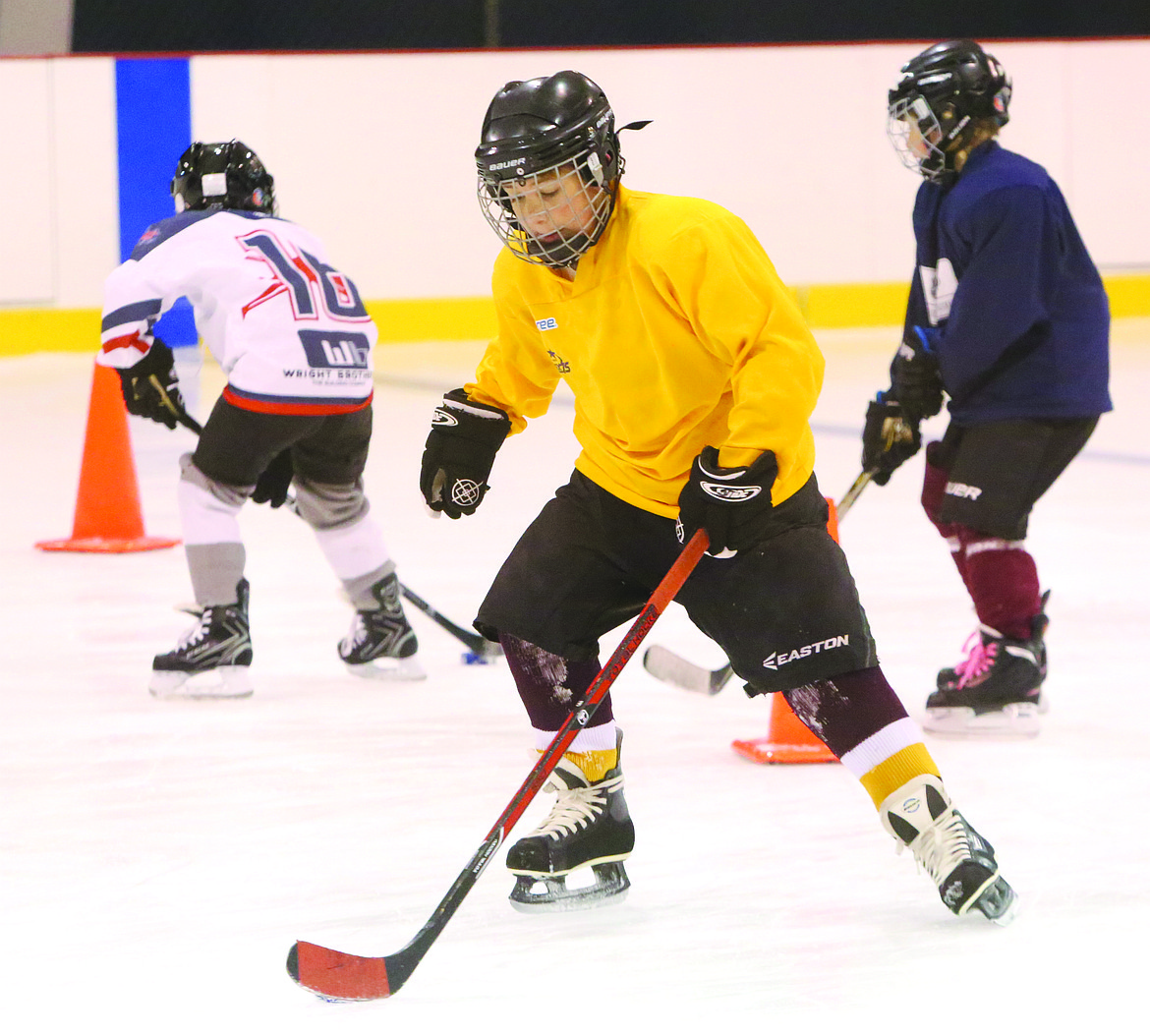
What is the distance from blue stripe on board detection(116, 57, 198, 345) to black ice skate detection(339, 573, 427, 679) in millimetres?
6832

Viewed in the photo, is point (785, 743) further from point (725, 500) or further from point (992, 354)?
point (725, 500)

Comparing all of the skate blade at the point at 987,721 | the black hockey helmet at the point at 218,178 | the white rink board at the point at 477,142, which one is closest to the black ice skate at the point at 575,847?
the skate blade at the point at 987,721

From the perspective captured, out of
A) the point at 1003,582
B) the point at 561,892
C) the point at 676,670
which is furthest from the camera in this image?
the point at 1003,582

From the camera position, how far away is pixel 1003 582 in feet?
10.4

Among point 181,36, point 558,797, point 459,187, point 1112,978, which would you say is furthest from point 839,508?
point 181,36

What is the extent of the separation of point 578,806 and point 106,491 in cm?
300

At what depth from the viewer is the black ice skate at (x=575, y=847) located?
2.31m

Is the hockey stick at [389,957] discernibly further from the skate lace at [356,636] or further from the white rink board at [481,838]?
the skate lace at [356,636]

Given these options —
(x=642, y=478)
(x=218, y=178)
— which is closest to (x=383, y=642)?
(x=218, y=178)

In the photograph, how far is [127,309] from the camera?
135 inches

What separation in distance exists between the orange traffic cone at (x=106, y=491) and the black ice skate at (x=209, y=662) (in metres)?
1.56

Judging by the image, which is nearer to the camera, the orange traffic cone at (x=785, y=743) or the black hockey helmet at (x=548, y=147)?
the black hockey helmet at (x=548, y=147)

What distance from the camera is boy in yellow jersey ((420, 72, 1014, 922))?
82.7 inches

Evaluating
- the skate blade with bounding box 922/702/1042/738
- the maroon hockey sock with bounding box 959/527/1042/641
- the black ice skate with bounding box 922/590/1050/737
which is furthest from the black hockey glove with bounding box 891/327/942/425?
the skate blade with bounding box 922/702/1042/738
